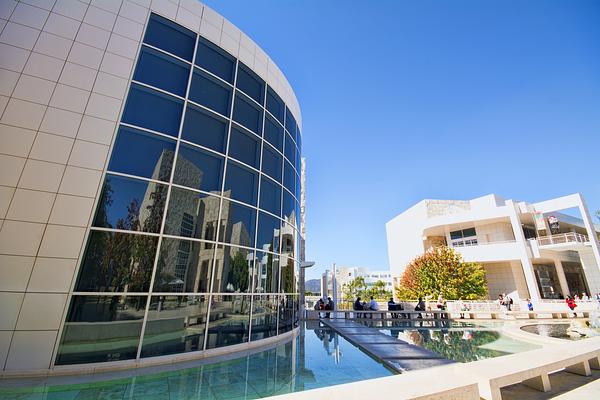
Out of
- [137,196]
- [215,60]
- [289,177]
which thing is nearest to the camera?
[137,196]

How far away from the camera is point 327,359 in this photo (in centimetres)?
908

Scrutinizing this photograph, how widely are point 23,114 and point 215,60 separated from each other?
6.83 m

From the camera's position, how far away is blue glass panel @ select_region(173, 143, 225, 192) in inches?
381

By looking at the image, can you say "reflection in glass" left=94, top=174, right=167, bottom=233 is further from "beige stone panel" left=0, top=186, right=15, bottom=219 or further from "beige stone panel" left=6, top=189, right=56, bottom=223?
"beige stone panel" left=0, top=186, right=15, bottom=219

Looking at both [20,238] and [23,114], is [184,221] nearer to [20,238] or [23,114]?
[20,238]

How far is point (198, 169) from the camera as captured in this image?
1008cm

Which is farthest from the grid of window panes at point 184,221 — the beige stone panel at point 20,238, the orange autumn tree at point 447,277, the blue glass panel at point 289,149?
the orange autumn tree at point 447,277

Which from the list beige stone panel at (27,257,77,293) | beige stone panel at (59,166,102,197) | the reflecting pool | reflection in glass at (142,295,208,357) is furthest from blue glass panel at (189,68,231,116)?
the reflecting pool

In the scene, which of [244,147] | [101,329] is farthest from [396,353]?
[244,147]

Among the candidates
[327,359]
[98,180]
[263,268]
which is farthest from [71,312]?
[327,359]

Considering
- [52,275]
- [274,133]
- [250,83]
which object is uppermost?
[250,83]

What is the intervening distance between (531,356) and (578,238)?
1349 inches

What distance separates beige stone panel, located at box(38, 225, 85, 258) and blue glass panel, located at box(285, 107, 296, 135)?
1063 cm

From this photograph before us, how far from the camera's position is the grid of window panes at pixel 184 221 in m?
7.70
